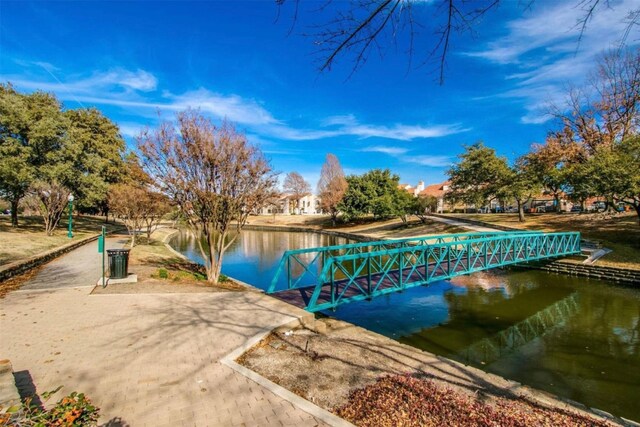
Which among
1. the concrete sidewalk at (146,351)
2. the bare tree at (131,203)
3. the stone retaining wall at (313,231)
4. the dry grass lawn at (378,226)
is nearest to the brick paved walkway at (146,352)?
the concrete sidewalk at (146,351)

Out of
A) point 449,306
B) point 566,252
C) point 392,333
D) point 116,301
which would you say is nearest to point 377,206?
point 566,252

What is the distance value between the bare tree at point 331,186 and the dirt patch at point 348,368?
44896 millimetres

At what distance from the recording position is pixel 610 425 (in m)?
4.13

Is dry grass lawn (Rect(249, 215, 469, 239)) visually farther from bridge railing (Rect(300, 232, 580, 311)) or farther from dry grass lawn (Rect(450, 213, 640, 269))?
bridge railing (Rect(300, 232, 580, 311))

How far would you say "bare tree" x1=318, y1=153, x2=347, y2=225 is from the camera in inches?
2077

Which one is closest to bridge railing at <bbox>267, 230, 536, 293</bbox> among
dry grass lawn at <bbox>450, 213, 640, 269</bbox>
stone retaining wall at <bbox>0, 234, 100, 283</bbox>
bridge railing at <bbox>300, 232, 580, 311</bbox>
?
bridge railing at <bbox>300, 232, 580, 311</bbox>

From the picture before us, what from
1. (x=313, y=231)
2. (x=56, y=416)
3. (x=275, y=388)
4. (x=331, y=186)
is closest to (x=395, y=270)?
(x=275, y=388)

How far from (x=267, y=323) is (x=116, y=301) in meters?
4.55

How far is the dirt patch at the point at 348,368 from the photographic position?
183 inches

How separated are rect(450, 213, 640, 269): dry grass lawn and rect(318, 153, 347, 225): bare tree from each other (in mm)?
26145

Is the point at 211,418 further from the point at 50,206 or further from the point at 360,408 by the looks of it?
the point at 50,206

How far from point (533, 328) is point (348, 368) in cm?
846

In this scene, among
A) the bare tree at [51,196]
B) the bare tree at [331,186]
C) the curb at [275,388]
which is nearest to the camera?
the curb at [275,388]

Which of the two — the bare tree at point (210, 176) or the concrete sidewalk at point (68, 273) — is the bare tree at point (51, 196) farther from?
the bare tree at point (210, 176)
